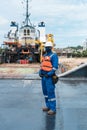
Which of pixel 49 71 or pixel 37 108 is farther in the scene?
pixel 37 108

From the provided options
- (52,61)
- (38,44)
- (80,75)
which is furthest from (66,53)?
(52,61)

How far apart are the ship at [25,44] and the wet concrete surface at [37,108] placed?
105ft

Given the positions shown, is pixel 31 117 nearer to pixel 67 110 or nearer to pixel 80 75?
pixel 67 110

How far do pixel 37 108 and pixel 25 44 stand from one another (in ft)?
120

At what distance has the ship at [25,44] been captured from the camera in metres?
44.0

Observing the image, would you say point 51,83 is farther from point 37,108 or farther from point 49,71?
point 37,108

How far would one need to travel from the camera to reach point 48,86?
7629 mm

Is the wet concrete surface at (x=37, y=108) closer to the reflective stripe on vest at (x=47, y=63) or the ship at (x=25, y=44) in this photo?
the reflective stripe on vest at (x=47, y=63)

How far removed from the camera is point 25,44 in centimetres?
4453

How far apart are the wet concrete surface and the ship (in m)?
32.0

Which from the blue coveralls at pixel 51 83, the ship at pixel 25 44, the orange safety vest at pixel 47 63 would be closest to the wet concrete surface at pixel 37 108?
the blue coveralls at pixel 51 83

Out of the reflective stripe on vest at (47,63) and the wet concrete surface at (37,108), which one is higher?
the reflective stripe on vest at (47,63)

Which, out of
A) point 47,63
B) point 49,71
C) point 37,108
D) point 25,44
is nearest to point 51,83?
point 49,71

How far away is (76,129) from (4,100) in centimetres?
305
